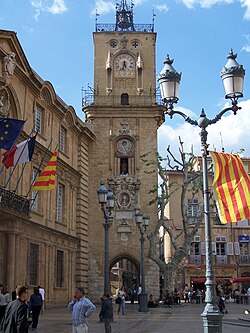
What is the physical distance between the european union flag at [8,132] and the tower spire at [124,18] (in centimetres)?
2539

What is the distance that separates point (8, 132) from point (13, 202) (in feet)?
13.8

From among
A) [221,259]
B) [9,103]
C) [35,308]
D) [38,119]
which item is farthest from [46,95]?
[221,259]

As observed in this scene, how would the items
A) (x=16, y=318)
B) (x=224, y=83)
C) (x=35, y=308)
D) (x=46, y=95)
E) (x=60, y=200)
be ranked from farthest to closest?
(x=60, y=200)
(x=46, y=95)
(x=35, y=308)
(x=224, y=83)
(x=16, y=318)

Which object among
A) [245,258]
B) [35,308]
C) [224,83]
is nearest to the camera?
[224,83]

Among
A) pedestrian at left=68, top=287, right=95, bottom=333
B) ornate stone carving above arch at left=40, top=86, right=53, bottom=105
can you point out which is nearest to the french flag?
ornate stone carving above arch at left=40, top=86, right=53, bottom=105

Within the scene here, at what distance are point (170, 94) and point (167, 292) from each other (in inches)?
925

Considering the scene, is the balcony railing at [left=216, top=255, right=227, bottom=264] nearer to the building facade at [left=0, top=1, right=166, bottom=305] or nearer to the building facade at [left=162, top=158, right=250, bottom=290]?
the building facade at [left=162, top=158, right=250, bottom=290]

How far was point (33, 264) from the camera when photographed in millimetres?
28188

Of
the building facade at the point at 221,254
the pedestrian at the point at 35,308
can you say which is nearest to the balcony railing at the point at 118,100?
the building facade at the point at 221,254

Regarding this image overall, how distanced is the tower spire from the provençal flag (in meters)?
34.1

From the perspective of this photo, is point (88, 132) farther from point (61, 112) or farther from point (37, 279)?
point (37, 279)

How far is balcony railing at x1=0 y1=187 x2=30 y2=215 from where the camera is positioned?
22.5m

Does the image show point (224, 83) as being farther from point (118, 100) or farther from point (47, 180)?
point (118, 100)

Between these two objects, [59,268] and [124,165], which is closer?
[59,268]
